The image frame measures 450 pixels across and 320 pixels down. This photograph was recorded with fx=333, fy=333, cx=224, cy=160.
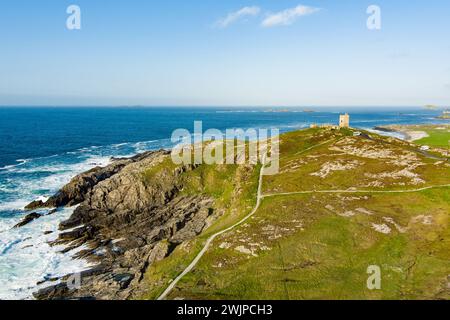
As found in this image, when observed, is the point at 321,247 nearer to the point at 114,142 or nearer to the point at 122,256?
the point at 122,256

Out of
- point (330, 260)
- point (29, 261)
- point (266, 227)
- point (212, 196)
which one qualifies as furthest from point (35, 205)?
point (330, 260)

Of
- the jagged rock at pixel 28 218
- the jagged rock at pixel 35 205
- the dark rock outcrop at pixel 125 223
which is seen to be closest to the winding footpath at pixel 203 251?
the dark rock outcrop at pixel 125 223

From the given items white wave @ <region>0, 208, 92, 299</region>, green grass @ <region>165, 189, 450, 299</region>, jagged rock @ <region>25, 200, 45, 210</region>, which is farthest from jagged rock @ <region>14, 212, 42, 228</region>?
green grass @ <region>165, 189, 450, 299</region>

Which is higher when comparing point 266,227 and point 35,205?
point 266,227

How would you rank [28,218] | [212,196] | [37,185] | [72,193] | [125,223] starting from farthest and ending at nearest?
[37,185] < [72,193] < [212,196] < [28,218] < [125,223]

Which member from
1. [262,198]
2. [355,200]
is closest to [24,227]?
[262,198]

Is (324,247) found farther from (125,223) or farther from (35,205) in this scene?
(35,205)
